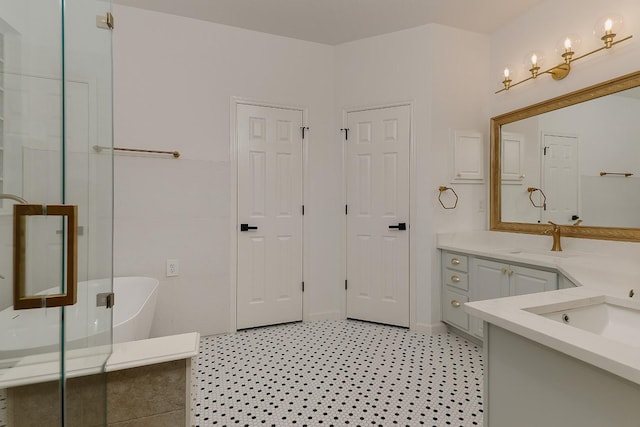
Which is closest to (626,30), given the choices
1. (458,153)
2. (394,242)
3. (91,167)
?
(458,153)

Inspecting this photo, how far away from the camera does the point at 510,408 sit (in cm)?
97

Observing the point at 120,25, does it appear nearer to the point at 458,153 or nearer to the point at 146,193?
the point at 146,193

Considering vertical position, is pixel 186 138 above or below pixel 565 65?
below

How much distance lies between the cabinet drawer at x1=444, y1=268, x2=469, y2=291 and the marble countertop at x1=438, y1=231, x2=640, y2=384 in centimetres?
21

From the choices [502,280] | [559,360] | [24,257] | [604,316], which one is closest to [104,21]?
[24,257]

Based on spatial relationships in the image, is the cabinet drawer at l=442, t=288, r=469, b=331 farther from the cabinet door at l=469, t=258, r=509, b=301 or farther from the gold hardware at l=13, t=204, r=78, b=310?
the gold hardware at l=13, t=204, r=78, b=310

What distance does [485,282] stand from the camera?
2561 mm

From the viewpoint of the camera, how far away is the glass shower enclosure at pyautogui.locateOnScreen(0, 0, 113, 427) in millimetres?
794

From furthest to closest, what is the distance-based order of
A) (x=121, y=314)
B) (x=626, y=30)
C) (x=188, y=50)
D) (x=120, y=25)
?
(x=188, y=50) → (x=120, y=25) → (x=121, y=314) → (x=626, y=30)

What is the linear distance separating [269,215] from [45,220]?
2.36 metres

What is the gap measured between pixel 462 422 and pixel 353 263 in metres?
1.75

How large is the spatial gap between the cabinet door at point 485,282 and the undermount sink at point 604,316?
1.28 meters

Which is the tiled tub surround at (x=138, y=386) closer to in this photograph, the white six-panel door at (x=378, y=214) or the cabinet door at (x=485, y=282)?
the cabinet door at (x=485, y=282)

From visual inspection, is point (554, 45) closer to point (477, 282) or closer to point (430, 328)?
point (477, 282)
